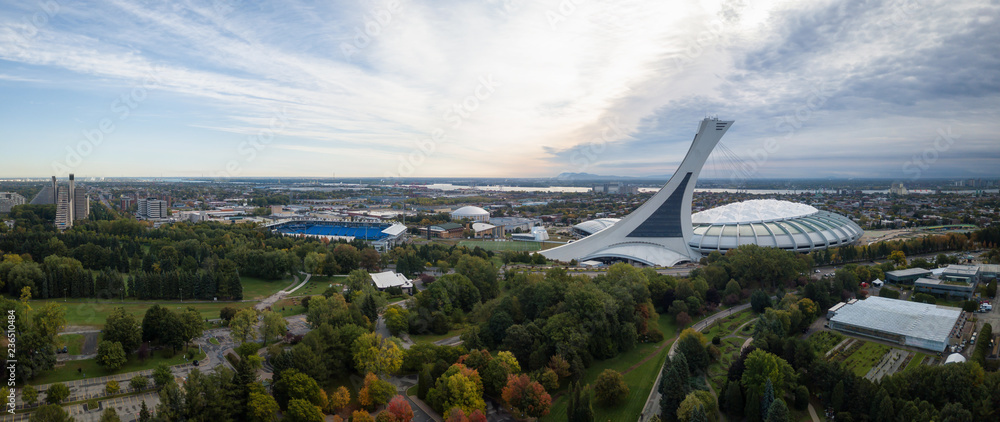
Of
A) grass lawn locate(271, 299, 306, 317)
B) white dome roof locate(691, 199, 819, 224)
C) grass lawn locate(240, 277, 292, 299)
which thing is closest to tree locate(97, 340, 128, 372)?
grass lawn locate(271, 299, 306, 317)

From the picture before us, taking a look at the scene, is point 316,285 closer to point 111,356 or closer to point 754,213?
point 111,356

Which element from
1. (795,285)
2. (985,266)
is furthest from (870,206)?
(795,285)

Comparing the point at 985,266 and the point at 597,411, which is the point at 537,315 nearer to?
the point at 597,411

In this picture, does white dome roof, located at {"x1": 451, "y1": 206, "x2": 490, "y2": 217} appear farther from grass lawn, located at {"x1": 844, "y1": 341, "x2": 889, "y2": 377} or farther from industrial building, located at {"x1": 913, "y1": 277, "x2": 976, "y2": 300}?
grass lawn, located at {"x1": 844, "y1": 341, "x2": 889, "y2": 377}

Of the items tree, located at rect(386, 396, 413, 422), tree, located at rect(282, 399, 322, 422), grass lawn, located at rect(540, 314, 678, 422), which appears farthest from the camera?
grass lawn, located at rect(540, 314, 678, 422)

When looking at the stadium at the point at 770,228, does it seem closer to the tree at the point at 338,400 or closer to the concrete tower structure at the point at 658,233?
the concrete tower structure at the point at 658,233

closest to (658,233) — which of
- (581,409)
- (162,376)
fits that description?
(581,409)
